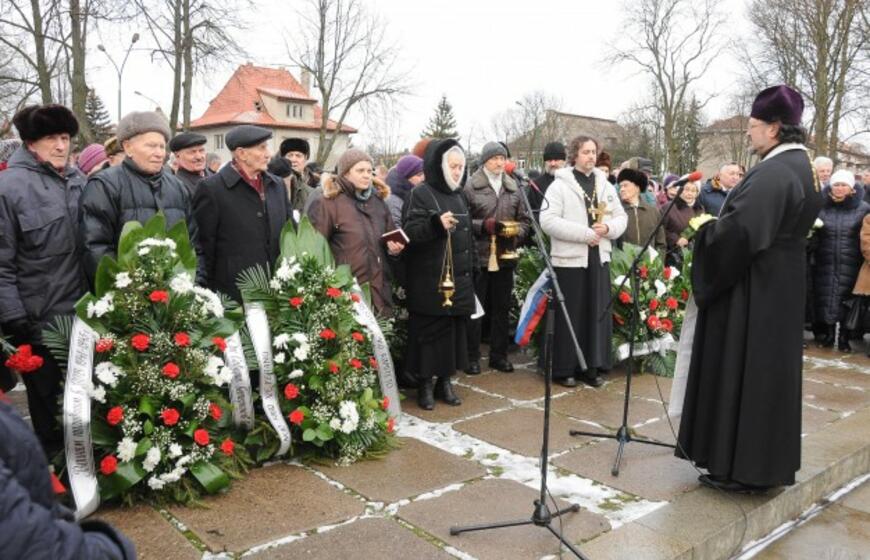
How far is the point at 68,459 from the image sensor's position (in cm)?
337

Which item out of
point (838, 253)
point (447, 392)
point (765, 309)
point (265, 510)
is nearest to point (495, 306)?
point (447, 392)

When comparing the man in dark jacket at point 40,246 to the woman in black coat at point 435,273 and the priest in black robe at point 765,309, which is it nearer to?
the woman in black coat at point 435,273

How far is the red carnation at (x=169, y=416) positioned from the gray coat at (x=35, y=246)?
981mm

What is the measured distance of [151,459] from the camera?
3484 millimetres

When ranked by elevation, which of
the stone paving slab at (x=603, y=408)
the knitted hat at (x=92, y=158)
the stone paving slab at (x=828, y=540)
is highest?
the knitted hat at (x=92, y=158)

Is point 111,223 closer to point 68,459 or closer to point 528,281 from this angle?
point 68,459

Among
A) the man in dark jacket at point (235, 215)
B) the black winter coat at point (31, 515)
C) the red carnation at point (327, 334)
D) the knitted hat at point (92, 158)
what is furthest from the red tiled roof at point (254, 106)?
the black winter coat at point (31, 515)

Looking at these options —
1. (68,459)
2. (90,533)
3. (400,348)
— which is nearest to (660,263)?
(400,348)

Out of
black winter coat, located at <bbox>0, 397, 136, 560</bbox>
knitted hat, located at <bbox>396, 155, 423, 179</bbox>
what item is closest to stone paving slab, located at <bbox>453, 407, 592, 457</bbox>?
knitted hat, located at <bbox>396, 155, 423, 179</bbox>

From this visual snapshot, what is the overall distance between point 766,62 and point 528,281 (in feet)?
78.7

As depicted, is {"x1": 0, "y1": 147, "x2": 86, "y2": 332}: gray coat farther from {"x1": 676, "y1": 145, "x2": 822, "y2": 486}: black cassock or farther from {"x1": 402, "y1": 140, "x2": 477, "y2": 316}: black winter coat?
{"x1": 676, "y1": 145, "x2": 822, "y2": 486}: black cassock

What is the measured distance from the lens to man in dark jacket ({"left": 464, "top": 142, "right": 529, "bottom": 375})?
6.22m

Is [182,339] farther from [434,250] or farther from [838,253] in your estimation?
[838,253]

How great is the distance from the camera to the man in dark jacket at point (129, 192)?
3.97 meters
